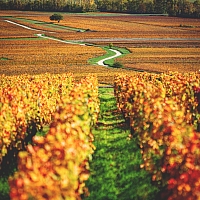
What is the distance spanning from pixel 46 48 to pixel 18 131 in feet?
223

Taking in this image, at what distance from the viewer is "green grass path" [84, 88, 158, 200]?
12.8m

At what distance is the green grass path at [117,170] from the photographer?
12781 millimetres

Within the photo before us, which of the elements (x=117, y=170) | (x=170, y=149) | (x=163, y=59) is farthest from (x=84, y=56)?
(x=170, y=149)

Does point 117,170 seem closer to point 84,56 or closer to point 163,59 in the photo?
point 163,59

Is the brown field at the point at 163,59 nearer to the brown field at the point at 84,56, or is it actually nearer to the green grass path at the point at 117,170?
the brown field at the point at 84,56

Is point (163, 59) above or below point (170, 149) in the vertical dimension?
below

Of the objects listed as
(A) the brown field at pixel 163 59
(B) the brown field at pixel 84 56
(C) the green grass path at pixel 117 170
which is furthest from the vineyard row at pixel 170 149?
(A) the brown field at pixel 163 59

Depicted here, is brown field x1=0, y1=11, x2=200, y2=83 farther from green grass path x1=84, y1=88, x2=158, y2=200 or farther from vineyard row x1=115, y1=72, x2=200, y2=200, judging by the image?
vineyard row x1=115, y1=72, x2=200, y2=200

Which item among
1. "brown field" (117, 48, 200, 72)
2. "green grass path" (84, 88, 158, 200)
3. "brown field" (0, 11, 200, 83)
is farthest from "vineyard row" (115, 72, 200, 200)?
"brown field" (117, 48, 200, 72)

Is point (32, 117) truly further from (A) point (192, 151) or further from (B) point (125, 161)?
(A) point (192, 151)

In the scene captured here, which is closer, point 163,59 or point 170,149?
point 170,149

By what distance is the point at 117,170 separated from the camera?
48.4 feet

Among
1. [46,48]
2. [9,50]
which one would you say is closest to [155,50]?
[46,48]

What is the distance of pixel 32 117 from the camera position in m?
19.0
